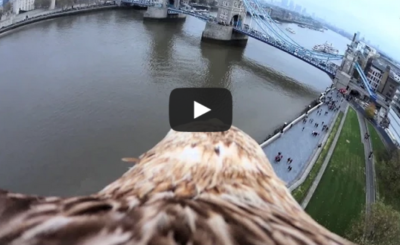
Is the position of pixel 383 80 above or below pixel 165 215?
below

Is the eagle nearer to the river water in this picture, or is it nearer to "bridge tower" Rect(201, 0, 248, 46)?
the river water

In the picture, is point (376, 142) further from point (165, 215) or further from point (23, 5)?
point (23, 5)

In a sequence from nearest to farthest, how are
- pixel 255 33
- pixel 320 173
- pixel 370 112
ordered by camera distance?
pixel 320 173 < pixel 370 112 < pixel 255 33

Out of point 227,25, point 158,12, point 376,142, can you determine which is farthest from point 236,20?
point 376,142

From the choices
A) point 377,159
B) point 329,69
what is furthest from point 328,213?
point 329,69

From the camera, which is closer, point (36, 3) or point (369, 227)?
point (369, 227)

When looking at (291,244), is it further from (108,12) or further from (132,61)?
(108,12)
